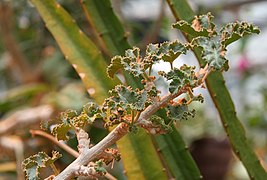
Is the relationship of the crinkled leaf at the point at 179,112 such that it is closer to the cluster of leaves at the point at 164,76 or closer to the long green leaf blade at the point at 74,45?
the cluster of leaves at the point at 164,76

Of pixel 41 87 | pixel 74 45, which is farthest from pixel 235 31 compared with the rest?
pixel 41 87

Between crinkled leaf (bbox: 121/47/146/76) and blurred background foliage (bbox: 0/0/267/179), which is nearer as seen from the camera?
crinkled leaf (bbox: 121/47/146/76)

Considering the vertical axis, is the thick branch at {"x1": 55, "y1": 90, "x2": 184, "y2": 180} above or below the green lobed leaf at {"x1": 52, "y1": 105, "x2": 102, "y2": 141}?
→ below

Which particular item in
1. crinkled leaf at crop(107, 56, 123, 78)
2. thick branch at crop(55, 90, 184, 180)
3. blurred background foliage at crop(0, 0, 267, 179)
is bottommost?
thick branch at crop(55, 90, 184, 180)

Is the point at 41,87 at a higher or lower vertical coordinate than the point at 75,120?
higher

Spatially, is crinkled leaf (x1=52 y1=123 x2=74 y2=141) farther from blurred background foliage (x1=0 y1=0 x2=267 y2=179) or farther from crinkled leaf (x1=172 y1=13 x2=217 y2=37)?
blurred background foliage (x1=0 y1=0 x2=267 y2=179)

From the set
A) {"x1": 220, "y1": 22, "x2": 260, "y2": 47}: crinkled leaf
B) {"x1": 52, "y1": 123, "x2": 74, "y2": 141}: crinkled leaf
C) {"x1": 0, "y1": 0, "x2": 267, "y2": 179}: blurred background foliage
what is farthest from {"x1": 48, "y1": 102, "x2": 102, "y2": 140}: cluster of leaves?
{"x1": 0, "y1": 0, "x2": 267, "y2": 179}: blurred background foliage

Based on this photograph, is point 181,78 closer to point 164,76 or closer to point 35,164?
point 164,76
